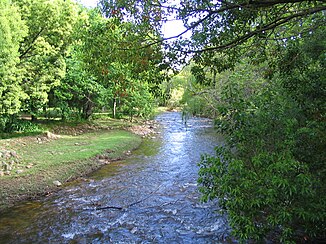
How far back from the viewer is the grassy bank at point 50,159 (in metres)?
9.32

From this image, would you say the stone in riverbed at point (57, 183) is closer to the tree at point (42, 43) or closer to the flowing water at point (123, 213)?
the flowing water at point (123, 213)

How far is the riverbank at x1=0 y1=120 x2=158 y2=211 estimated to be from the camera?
30.7 ft

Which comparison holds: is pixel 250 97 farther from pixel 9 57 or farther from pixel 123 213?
pixel 9 57

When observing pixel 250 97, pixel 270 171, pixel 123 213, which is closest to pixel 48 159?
pixel 123 213

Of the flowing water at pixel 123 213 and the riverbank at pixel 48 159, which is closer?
the flowing water at pixel 123 213

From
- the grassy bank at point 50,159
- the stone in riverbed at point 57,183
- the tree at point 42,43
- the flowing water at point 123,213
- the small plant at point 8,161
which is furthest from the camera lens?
the tree at point 42,43

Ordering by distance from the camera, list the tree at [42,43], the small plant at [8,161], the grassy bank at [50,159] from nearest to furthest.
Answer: the grassy bank at [50,159] < the small plant at [8,161] < the tree at [42,43]

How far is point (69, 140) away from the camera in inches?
666

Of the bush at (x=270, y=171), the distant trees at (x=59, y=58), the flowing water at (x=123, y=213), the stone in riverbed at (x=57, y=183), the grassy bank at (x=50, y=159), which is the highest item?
the distant trees at (x=59, y=58)

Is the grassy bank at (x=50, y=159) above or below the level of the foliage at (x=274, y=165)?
below

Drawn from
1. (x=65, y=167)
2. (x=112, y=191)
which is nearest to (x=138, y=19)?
(x=112, y=191)

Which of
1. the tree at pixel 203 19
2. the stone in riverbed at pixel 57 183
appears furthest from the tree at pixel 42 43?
the tree at pixel 203 19

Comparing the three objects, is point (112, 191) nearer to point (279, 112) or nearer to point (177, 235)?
point (177, 235)

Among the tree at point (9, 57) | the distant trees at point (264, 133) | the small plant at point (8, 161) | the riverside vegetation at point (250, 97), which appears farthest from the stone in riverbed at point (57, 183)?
the distant trees at point (264, 133)
